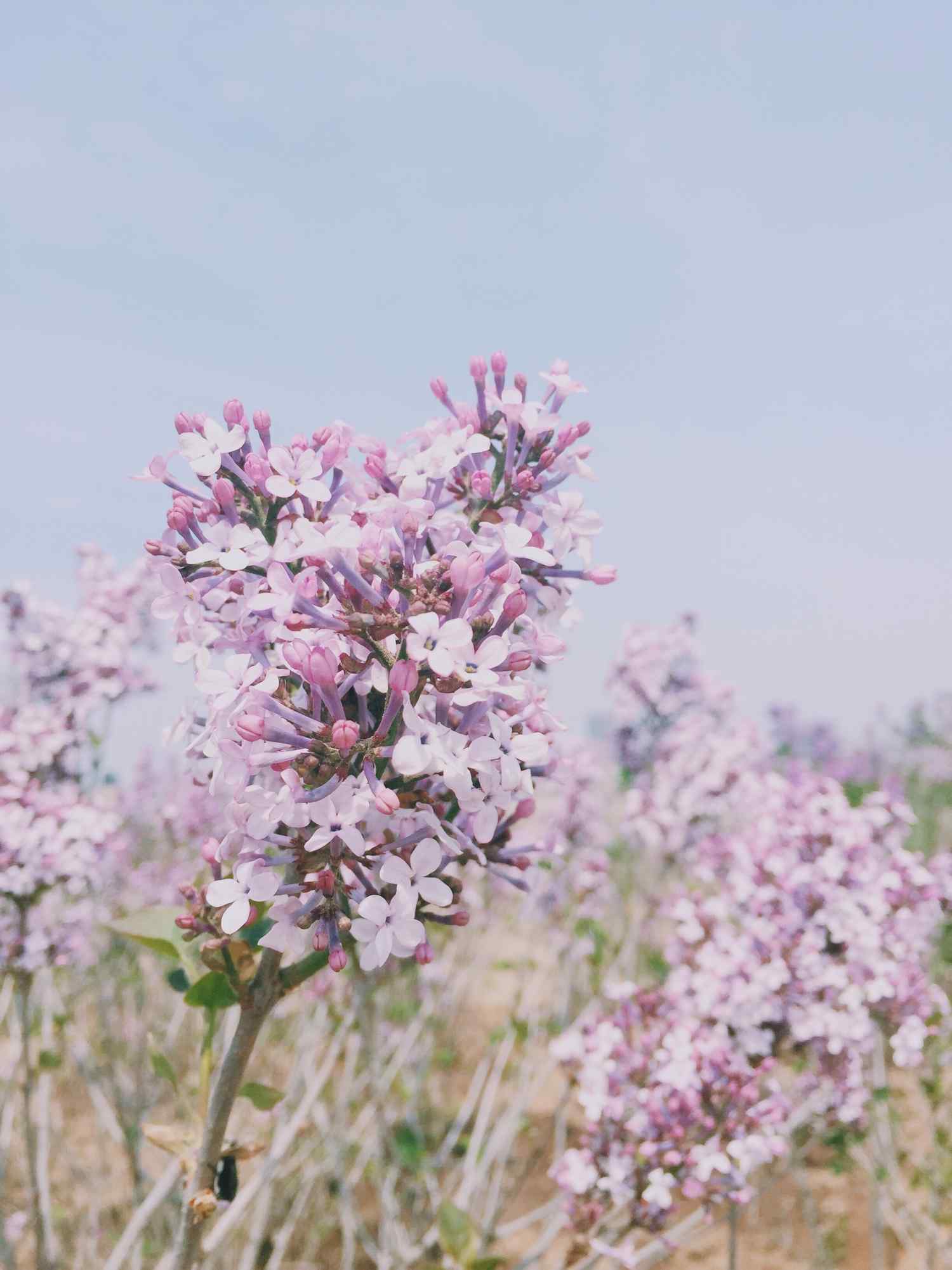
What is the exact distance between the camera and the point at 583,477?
6.30 ft

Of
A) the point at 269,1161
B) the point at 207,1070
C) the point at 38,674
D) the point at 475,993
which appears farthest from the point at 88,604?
the point at 475,993

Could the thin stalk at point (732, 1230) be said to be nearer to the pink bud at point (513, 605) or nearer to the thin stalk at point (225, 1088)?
the thin stalk at point (225, 1088)

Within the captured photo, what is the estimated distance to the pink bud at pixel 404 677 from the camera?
1.48 metres

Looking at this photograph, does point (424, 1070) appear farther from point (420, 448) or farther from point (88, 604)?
point (420, 448)

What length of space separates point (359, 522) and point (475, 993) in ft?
34.6

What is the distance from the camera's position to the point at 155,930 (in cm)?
197

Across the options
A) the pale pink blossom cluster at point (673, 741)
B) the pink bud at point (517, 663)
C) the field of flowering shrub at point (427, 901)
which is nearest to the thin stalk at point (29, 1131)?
the field of flowering shrub at point (427, 901)

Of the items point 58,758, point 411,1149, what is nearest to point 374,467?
point 58,758

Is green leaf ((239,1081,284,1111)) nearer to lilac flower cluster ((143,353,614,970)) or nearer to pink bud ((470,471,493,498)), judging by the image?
lilac flower cluster ((143,353,614,970))

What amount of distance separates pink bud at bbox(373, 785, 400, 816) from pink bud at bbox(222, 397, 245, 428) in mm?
783

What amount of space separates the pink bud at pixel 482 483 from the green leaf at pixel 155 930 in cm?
108

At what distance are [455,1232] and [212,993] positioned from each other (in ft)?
5.06

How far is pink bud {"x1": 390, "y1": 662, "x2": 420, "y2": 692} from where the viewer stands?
1479 mm

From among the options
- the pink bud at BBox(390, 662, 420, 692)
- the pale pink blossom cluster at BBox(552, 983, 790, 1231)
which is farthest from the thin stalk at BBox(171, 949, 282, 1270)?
the pale pink blossom cluster at BBox(552, 983, 790, 1231)
